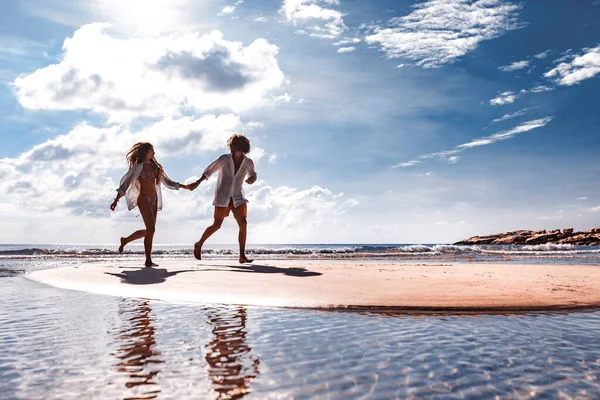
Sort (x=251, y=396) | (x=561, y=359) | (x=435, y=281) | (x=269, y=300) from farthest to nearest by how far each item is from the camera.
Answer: (x=435, y=281) < (x=269, y=300) < (x=561, y=359) < (x=251, y=396)

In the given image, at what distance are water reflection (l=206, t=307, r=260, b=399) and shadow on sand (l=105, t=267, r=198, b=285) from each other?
128 inches

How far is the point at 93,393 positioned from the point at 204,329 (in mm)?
1479

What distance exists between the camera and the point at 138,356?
277 centimetres

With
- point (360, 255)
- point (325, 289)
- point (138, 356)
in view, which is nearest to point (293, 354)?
point (138, 356)

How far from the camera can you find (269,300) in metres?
5.09

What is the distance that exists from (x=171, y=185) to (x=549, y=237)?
69876 mm

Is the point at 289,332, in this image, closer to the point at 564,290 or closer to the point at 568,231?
the point at 564,290

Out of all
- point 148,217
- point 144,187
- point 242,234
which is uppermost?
point 144,187

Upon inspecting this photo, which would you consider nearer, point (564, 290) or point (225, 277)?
point (564, 290)

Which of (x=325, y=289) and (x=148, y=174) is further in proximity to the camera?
(x=148, y=174)

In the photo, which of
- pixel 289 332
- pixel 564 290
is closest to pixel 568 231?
pixel 564 290

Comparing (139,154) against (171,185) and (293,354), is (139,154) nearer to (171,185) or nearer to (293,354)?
(171,185)

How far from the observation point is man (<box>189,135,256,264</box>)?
32.8 ft

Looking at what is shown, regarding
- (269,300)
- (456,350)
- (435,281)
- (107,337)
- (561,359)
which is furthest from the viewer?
(435,281)
